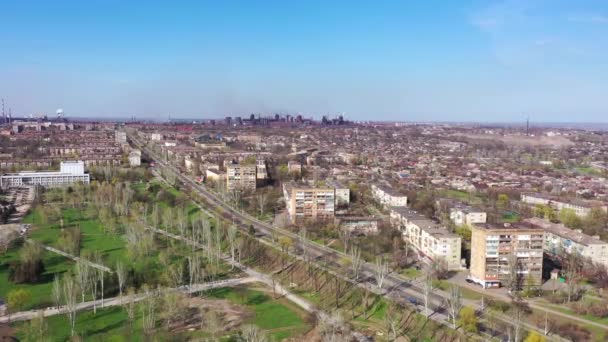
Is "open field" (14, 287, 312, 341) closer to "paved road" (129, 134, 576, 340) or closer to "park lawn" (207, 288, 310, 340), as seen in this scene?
"park lawn" (207, 288, 310, 340)

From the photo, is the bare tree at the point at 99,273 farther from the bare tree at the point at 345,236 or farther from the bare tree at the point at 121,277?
the bare tree at the point at 345,236

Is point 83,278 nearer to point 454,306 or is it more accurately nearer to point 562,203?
point 454,306

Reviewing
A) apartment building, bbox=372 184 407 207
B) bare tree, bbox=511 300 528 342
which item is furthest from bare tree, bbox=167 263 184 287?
apartment building, bbox=372 184 407 207

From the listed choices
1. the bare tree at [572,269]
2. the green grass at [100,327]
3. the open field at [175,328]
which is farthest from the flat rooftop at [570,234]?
the green grass at [100,327]

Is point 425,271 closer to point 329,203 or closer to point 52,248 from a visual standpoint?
point 329,203

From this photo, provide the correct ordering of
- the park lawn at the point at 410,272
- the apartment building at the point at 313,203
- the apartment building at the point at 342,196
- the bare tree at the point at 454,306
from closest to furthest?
1. the bare tree at the point at 454,306
2. the park lawn at the point at 410,272
3. the apartment building at the point at 313,203
4. the apartment building at the point at 342,196
